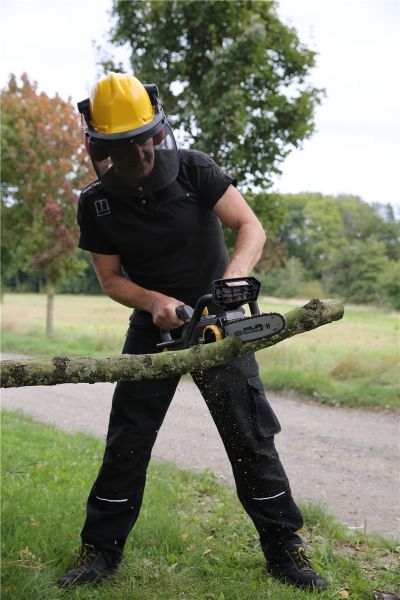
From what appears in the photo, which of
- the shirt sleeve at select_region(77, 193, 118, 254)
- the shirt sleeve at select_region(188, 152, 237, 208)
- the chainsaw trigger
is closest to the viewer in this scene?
the chainsaw trigger

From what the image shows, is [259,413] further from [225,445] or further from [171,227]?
[171,227]

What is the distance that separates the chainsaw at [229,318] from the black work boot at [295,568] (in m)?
1.17

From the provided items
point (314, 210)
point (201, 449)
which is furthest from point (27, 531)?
point (314, 210)

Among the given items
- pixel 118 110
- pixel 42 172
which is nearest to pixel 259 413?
pixel 118 110

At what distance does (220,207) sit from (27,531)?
6.82 ft

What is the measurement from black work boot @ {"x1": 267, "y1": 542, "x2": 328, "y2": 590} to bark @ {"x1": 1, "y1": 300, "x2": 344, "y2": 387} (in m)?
1.31

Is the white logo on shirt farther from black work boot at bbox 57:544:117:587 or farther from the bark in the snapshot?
black work boot at bbox 57:544:117:587

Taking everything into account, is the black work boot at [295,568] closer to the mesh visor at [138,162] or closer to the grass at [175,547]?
the grass at [175,547]

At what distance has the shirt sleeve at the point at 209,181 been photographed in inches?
117

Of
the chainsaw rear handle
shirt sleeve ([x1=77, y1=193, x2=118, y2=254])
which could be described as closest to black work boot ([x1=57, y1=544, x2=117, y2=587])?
the chainsaw rear handle

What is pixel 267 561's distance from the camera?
3.03 meters

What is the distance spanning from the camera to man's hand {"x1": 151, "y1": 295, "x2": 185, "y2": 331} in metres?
2.79

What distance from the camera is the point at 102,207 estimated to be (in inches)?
119

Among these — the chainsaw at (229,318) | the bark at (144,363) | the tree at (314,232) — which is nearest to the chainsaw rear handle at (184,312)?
the chainsaw at (229,318)
